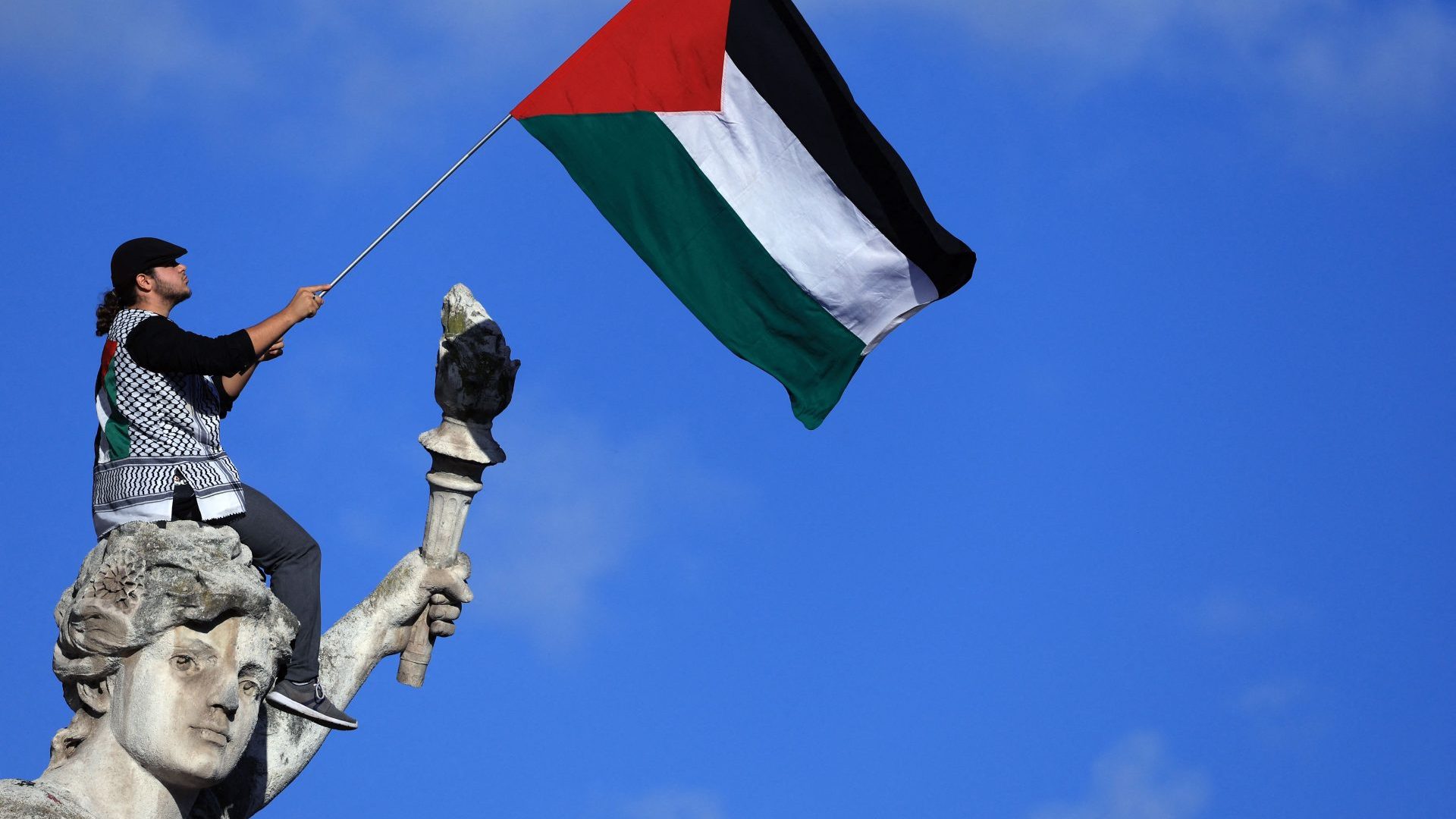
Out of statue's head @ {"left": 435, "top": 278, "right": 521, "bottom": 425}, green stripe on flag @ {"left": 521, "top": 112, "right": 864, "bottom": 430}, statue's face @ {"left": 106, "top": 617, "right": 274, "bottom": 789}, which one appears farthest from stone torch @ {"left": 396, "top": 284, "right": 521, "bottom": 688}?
statue's face @ {"left": 106, "top": 617, "right": 274, "bottom": 789}

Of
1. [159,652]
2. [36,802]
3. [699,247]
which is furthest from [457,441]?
[36,802]

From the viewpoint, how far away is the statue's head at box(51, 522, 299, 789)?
393 inches

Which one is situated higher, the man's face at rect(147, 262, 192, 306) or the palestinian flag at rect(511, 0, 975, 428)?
the palestinian flag at rect(511, 0, 975, 428)

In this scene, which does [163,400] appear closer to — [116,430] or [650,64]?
[116,430]

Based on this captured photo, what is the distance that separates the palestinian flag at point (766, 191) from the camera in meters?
14.4

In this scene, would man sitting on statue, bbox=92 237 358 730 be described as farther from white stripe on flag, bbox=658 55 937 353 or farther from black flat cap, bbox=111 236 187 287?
white stripe on flag, bbox=658 55 937 353

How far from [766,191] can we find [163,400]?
5352 millimetres

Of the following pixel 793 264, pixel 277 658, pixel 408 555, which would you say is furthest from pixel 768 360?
pixel 277 658

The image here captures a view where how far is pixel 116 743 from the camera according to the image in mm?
10031

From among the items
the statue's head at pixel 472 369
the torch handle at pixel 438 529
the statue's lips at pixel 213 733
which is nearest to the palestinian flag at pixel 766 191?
the statue's head at pixel 472 369

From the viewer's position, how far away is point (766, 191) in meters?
14.7

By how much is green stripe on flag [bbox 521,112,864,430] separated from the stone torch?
1.62 m

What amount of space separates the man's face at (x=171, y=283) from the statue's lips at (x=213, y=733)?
8.15 feet

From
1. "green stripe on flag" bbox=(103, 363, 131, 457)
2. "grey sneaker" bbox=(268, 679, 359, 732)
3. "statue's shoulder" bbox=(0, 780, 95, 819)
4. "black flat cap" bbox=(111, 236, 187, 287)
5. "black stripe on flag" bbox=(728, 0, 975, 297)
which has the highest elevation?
"black stripe on flag" bbox=(728, 0, 975, 297)
